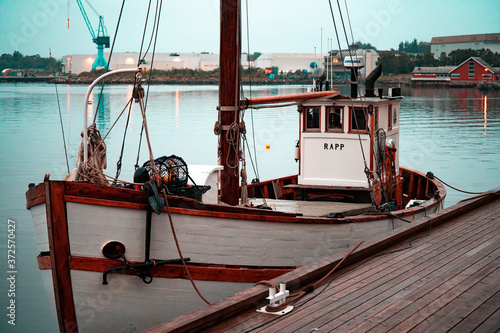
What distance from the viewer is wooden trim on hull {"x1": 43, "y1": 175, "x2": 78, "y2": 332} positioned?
7.31 m

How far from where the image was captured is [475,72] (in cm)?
11756

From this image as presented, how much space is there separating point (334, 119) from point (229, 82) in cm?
351

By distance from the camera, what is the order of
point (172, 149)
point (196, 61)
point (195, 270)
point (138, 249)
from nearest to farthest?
point (138, 249) < point (195, 270) < point (172, 149) < point (196, 61)

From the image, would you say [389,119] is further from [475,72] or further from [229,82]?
[475,72]

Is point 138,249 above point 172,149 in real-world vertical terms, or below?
above

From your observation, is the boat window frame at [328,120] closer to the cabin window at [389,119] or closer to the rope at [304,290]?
the cabin window at [389,119]

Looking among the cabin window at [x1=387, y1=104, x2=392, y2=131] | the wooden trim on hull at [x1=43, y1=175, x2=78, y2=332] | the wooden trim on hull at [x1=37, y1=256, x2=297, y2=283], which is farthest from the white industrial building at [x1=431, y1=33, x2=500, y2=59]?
the wooden trim on hull at [x1=43, y1=175, x2=78, y2=332]

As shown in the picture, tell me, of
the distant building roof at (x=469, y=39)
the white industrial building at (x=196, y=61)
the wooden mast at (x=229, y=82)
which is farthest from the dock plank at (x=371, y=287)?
the distant building roof at (x=469, y=39)

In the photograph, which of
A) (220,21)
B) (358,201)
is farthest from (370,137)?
(220,21)

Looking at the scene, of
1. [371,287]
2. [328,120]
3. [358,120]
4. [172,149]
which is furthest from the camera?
[172,149]

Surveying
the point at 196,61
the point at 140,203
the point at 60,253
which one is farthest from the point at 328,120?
the point at 196,61

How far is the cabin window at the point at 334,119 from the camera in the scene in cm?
1301

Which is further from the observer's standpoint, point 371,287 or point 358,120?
point 358,120

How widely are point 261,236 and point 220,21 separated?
396 cm
